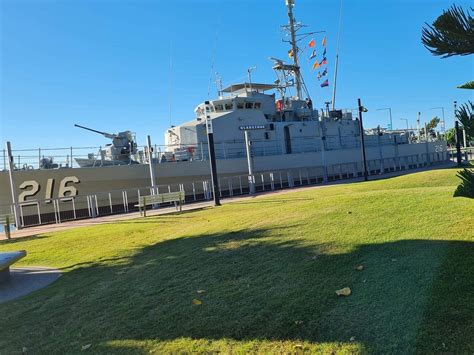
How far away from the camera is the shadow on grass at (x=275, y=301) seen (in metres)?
3.05

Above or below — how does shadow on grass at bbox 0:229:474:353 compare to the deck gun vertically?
below

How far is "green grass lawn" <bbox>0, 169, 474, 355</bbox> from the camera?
306 cm

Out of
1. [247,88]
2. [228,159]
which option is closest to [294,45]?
[247,88]

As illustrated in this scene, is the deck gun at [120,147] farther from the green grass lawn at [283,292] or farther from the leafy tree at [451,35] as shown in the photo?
the leafy tree at [451,35]

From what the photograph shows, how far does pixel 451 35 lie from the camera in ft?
10.2

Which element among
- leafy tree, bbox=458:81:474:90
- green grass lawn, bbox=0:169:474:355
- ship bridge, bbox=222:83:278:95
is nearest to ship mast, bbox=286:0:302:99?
ship bridge, bbox=222:83:278:95

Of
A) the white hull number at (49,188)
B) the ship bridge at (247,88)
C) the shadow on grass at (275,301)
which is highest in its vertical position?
the ship bridge at (247,88)

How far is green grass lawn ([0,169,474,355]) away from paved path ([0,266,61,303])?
0.25 meters

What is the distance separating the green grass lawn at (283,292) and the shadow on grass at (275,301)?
0.04 ft

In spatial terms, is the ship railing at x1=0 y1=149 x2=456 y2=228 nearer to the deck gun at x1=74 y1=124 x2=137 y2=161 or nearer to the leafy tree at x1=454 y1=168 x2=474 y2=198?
the deck gun at x1=74 y1=124 x2=137 y2=161

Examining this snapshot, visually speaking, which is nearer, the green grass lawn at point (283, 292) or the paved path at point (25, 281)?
the green grass lawn at point (283, 292)

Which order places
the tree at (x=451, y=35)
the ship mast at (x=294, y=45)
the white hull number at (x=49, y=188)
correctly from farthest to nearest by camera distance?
1. the ship mast at (x=294, y=45)
2. the white hull number at (x=49, y=188)
3. the tree at (x=451, y=35)

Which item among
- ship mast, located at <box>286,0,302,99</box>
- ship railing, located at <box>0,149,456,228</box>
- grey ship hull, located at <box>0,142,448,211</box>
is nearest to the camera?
ship railing, located at <box>0,149,456,228</box>

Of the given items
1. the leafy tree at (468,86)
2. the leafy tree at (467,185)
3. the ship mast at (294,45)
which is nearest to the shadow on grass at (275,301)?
the leafy tree at (467,185)
